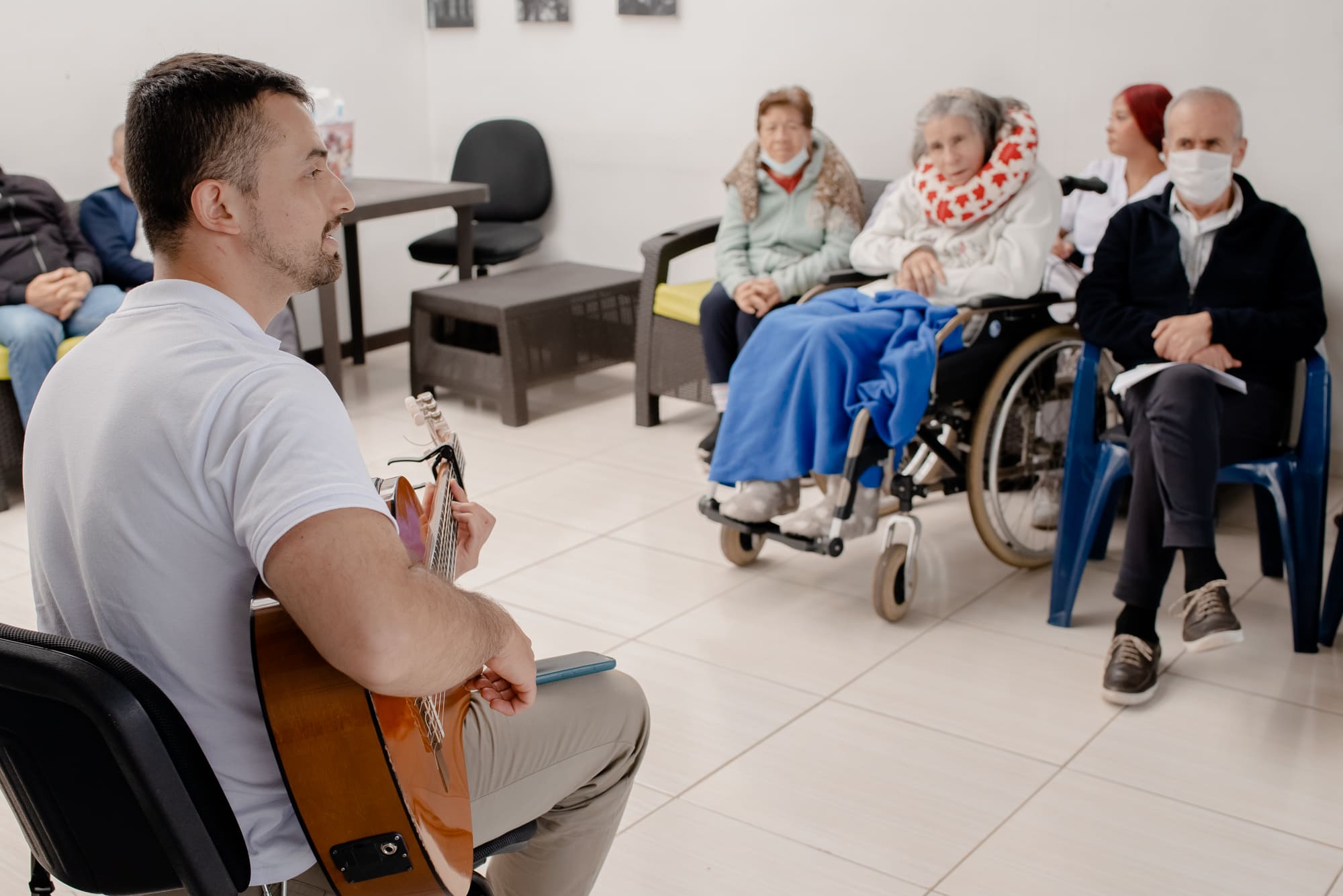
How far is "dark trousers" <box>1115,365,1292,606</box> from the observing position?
8.00ft

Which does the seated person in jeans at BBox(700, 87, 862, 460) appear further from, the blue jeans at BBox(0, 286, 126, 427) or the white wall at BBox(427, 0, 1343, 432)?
the blue jeans at BBox(0, 286, 126, 427)

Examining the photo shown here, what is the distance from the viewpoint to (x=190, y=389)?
1076mm

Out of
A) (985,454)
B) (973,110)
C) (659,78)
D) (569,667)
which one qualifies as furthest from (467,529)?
(659,78)

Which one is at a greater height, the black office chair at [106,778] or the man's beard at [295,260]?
the man's beard at [295,260]

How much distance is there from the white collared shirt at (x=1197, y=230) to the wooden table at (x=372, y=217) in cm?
252

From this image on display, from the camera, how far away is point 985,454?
2.94 meters

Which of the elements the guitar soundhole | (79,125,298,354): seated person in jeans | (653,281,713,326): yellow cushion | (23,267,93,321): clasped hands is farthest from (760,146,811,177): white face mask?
the guitar soundhole

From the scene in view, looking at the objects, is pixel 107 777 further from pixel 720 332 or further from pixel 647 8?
pixel 647 8

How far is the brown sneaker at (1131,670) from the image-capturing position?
2.41 meters

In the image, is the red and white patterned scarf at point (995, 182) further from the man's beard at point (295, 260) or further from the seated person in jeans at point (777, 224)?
the man's beard at point (295, 260)

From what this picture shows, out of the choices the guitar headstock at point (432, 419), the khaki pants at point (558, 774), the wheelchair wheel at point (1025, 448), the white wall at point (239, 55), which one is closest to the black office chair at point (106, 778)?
the khaki pants at point (558, 774)

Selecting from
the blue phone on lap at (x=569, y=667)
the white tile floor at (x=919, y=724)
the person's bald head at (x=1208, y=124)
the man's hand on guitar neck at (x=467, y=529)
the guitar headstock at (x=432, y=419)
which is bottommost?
the white tile floor at (x=919, y=724)

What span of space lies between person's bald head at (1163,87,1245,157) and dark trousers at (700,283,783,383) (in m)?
1.42

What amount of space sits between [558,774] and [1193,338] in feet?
5.60
